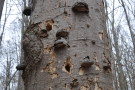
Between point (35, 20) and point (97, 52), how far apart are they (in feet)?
1.29

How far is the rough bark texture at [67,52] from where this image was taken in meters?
1.13

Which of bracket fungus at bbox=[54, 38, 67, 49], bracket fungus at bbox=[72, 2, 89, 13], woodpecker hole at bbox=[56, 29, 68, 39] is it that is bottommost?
bracket fungus at bbox=[54, 38, 67, 49]

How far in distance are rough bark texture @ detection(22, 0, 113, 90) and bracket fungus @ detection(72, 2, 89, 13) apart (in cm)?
2

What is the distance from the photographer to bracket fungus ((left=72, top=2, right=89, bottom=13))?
4.23ft

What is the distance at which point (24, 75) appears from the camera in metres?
1.23

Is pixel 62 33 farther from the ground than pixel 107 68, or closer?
farther from the ground

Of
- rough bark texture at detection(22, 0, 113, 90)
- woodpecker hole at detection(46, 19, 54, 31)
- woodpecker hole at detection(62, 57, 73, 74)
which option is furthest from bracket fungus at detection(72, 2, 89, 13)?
woodpecker hole at detection(62, 57, 73, 74)

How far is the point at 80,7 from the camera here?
1.29 metres

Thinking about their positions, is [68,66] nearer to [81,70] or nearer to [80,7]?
[81,70]

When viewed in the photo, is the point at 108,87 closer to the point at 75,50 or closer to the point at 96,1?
the point at 75,50

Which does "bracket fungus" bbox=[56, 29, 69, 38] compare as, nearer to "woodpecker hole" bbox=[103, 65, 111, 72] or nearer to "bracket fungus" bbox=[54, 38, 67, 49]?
"bracket fungus" bbox=[54, 38, 67, 49]

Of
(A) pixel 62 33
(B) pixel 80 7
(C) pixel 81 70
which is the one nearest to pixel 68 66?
(C) pixel 81 70

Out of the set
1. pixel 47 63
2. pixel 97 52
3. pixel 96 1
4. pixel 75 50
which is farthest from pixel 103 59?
pixel 96 1

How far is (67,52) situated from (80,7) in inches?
10.4
